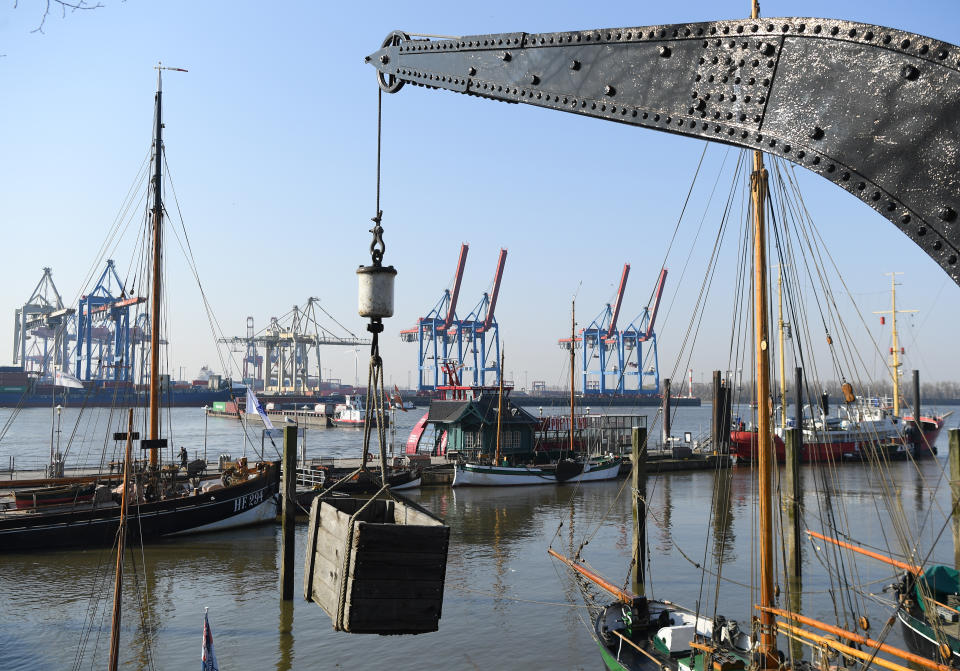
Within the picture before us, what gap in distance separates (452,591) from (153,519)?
38.2 feet

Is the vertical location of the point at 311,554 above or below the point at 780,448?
above

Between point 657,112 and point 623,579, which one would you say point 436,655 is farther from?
point 657,112

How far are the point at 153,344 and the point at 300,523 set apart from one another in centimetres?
879

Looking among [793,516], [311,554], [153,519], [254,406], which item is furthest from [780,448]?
[311,554]

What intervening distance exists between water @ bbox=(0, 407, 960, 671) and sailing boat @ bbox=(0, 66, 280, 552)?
1.86 feet

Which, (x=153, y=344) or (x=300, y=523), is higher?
(x=153, y=344)

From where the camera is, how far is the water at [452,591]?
50.2 ft

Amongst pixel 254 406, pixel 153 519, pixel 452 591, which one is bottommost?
pixel 452 591

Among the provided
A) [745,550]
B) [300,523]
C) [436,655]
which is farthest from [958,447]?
[300,523]

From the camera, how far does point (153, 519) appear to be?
2531cm

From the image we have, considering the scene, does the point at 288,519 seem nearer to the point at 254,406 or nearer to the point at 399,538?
the point at 399,538

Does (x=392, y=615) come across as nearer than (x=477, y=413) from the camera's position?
Yes

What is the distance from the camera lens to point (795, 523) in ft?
66.4

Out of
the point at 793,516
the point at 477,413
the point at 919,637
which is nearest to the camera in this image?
the point at 919,637
